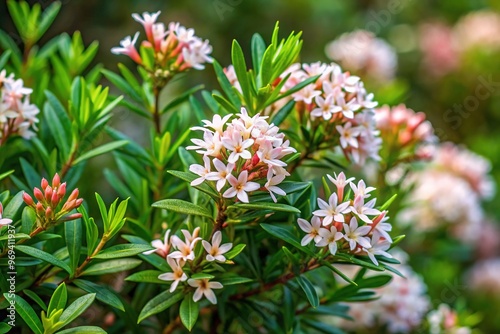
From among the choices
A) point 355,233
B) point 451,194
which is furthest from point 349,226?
point 451,194

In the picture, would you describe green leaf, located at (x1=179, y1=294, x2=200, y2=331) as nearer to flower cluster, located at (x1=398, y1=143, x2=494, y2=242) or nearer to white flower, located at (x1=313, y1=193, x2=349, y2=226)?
white flower, located at (x1=313, y1=193, x2=349, y2=226)

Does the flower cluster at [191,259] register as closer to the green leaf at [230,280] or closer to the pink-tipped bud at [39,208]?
the green leaf at [230,280]

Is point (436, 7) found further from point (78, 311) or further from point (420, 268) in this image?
point (78, 311)

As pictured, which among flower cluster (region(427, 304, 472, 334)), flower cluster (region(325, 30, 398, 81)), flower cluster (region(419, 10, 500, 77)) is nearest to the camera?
flower cluster (region(427, 304, 472, 334))

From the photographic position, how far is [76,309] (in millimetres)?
641

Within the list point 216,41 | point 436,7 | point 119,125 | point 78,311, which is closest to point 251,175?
point 78,311

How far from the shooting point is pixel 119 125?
2.05m

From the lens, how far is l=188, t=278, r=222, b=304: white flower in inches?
26.4

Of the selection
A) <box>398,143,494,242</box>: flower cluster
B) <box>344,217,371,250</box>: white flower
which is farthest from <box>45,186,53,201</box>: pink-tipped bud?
<box>398,143,494,242</box>: flower cluster

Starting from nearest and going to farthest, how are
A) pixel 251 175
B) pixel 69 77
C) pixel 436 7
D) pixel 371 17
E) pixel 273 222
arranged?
pixel 251 175, pixel 273 222, pixel 69 77, pixel 371 17, pixel 436 7

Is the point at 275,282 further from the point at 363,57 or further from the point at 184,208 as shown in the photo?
the point at 363,57

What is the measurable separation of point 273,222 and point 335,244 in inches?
5.5

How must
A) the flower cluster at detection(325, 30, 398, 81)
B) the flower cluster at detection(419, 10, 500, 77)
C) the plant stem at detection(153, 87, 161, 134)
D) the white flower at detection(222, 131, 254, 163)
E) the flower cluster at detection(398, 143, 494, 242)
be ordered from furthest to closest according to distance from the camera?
the flower cluster at detection(419, 10, 500, 77) < the flower cluster at detection(325, 30, 398, 81) < the flower cluster at detection(398, 143, 494, 242) < the plant stem at detection(153, 87, 161, 134) < the white flower at detection(222, 131, 254, 163)

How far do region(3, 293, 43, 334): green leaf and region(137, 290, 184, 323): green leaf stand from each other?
111mm
